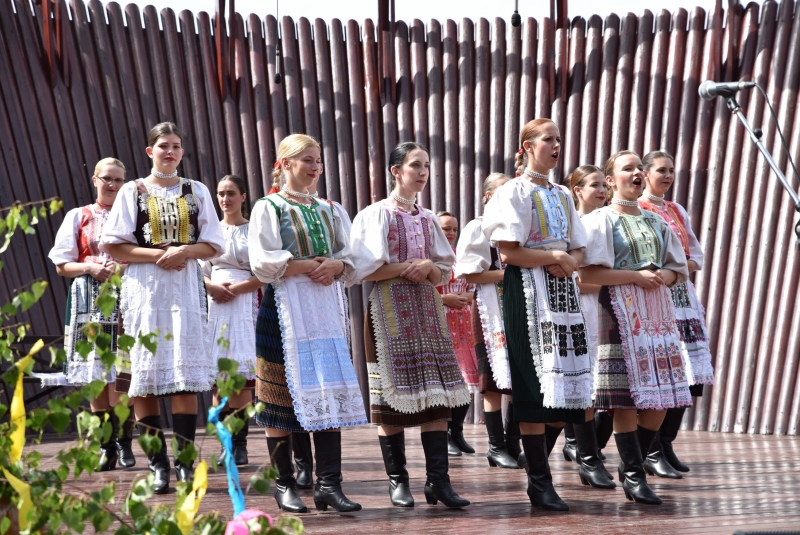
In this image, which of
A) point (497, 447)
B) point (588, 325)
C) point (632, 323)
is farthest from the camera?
point (497, 447)

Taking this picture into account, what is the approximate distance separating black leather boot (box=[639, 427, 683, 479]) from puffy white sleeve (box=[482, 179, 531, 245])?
1.69m

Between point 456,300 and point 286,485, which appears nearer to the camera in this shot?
point 286,485

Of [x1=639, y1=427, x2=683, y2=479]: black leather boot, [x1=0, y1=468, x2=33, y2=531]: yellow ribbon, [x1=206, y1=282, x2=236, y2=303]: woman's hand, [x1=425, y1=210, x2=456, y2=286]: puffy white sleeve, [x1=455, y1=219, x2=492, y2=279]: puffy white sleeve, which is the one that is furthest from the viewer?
[x1=206, y1=282, x2=236, y2=303]: woman's hand

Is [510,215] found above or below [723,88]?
below

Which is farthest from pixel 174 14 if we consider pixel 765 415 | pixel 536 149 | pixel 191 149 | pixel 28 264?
pixel 765 415

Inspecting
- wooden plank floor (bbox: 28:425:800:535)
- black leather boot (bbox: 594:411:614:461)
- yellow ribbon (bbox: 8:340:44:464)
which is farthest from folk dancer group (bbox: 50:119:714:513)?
yellow ribbon (bbox: 8:340:44:464)

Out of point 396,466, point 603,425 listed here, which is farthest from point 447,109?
point 396,466

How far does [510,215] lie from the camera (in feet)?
13.5

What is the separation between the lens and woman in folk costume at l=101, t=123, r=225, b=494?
453 cm

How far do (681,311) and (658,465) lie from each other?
820mm

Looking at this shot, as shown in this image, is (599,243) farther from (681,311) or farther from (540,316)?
(681,311)

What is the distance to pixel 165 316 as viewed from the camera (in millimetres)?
4559

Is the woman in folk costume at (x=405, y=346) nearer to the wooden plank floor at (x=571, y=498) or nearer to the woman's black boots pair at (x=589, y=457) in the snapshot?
the wooden plank floor at (x=571, y=498)

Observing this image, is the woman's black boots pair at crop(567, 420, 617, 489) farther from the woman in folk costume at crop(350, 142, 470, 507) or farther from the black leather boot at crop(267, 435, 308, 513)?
the black leather boot at crop(267, 435, 308, 513)
